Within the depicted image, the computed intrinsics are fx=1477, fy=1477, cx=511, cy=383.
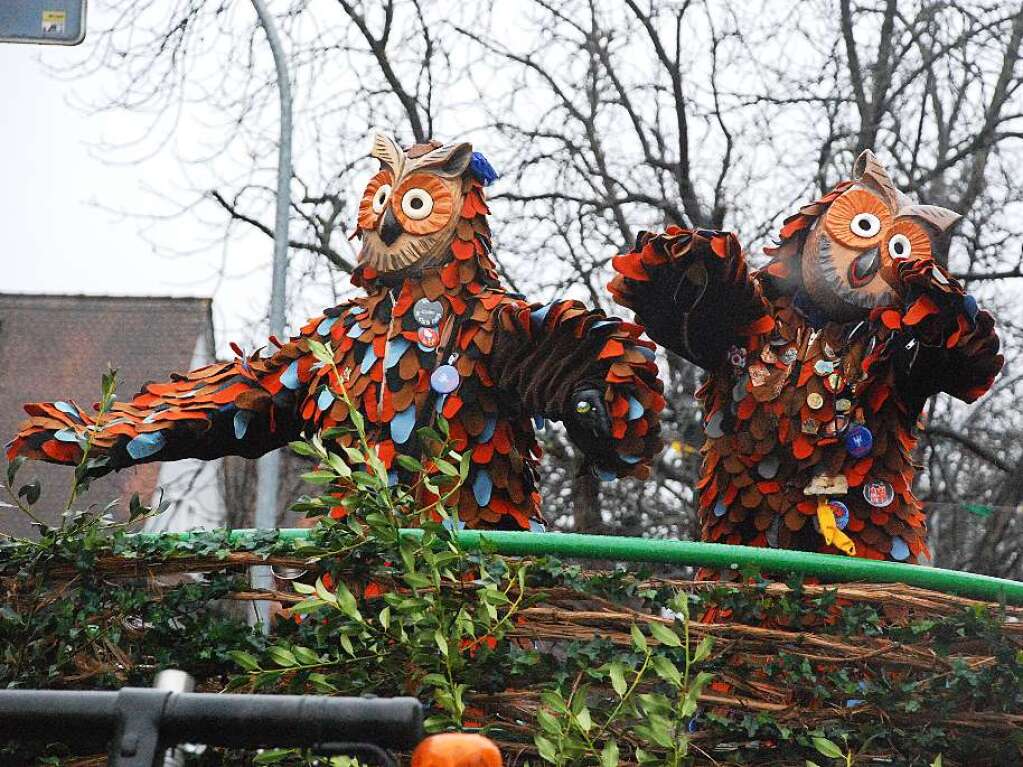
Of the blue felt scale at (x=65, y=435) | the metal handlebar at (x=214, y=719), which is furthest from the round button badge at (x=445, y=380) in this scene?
the metal handlebar at (x=214, y=719)

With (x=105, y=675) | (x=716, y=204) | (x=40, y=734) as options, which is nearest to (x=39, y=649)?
(x=105, y=675)

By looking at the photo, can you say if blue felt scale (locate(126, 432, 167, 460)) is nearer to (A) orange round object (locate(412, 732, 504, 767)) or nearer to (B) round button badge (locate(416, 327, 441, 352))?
(B) round button badge (locate(416, 327, 441, 352))

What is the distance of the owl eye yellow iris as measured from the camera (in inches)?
158

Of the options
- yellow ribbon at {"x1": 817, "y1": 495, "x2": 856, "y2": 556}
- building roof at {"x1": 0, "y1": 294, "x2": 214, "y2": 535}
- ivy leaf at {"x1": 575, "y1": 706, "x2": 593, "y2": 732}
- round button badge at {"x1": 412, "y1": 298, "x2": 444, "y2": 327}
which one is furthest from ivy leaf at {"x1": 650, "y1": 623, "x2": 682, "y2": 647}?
building roof at {"x1": 0, "y1": 294, "x2": 214, "y2": 535}

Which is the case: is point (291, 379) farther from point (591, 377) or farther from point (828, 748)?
point (828, 748)

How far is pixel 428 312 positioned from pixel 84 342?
1214 centimetres

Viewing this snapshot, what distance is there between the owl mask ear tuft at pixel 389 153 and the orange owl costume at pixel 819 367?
71cm

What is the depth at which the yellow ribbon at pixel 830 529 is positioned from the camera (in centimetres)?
392

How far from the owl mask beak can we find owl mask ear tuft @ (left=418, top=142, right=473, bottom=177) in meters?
0.17

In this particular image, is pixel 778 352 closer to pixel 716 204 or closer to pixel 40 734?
pixel 40 734

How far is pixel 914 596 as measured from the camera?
2930mm

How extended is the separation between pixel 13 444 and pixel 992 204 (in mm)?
7248

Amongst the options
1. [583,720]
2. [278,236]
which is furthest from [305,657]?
[278,236]

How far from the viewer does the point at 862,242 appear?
13.5 feet
